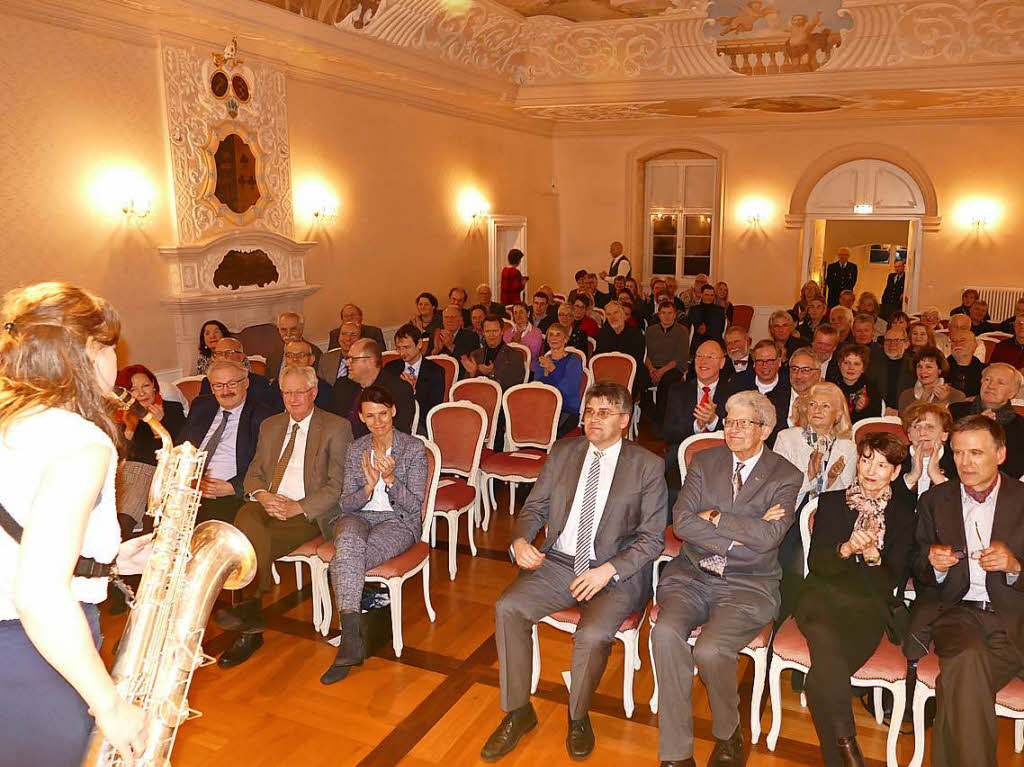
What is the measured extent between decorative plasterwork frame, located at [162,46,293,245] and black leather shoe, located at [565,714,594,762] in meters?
6.26

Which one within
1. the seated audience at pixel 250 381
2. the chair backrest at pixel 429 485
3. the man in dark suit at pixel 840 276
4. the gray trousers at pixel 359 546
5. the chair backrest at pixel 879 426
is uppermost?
the man in dark suit at pixel 840 276

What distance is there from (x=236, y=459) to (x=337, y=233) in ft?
18.1

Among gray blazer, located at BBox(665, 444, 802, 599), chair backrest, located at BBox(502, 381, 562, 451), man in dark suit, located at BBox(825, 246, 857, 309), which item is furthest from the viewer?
man in dark suit, located at BBox(825, 246, 857, 309)

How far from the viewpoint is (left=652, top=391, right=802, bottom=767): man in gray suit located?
11.1 feet

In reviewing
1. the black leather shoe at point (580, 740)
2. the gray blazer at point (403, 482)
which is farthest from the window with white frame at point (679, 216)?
the black leather shoe at point (580, 740)

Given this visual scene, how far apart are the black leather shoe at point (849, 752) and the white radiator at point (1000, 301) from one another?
40.5 feet

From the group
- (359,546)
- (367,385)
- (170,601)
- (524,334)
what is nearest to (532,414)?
(367,385)

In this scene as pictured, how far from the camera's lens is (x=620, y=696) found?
3.96 metres

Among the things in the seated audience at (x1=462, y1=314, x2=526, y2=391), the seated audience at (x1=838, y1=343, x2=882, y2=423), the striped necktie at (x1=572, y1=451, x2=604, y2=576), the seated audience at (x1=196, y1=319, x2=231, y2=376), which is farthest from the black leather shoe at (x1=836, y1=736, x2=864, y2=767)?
the seated audience at (x1=196, y1=319, x2=231, y2=376)

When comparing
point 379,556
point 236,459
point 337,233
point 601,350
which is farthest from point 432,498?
point 337,233

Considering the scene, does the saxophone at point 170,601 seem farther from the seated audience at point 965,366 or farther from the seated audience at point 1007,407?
the seated audience at point 965,366

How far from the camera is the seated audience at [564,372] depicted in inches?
269

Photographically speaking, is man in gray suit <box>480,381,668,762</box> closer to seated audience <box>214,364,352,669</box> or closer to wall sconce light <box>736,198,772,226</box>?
seated audience <box>214,364,352,669</box>

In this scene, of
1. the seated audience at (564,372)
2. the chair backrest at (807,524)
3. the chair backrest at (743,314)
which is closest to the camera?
the chair backrest at (807,524)
